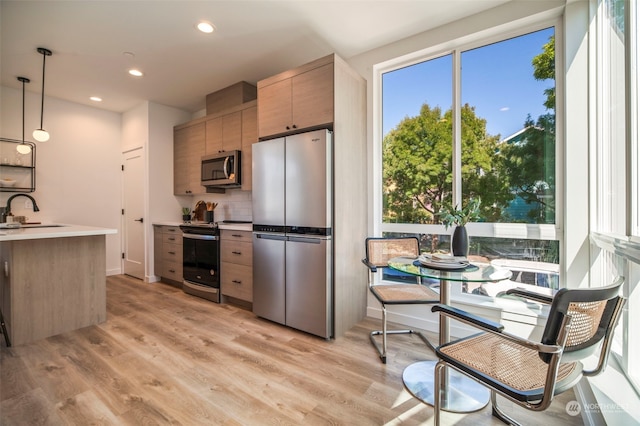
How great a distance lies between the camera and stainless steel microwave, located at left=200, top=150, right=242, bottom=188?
371 cm

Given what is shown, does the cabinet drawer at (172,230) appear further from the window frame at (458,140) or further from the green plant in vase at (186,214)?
the window frame at (458,140)

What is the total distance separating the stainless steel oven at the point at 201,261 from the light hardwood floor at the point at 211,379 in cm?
73

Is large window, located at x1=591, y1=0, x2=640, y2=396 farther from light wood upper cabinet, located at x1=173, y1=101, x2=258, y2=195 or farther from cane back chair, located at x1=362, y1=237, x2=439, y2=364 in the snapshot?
light wood upper cabinet, located at x1=173, y1=101, x2=258, y2=195

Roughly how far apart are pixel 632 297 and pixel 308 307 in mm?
2081

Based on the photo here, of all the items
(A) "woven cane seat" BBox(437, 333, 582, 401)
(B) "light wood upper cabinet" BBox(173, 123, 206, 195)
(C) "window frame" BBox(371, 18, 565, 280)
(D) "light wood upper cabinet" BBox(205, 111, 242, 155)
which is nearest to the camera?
(A) "woven cane seat" BBox(437, 333, 582, 401)

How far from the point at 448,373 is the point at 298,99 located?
8.24 feet

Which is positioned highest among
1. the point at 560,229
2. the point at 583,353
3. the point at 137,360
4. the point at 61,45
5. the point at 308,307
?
the point at 61,45

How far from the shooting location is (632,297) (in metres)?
1.42

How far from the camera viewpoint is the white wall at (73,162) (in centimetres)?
399

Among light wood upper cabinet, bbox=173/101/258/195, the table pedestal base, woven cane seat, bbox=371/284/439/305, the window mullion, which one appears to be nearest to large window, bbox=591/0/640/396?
the table pedestal base

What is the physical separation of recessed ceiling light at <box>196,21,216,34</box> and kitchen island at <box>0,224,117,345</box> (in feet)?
6.90

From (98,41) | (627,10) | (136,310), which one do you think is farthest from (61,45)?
(627,10)

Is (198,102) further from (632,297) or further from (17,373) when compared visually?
(632,297)

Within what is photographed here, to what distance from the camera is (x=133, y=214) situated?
4652 mm
